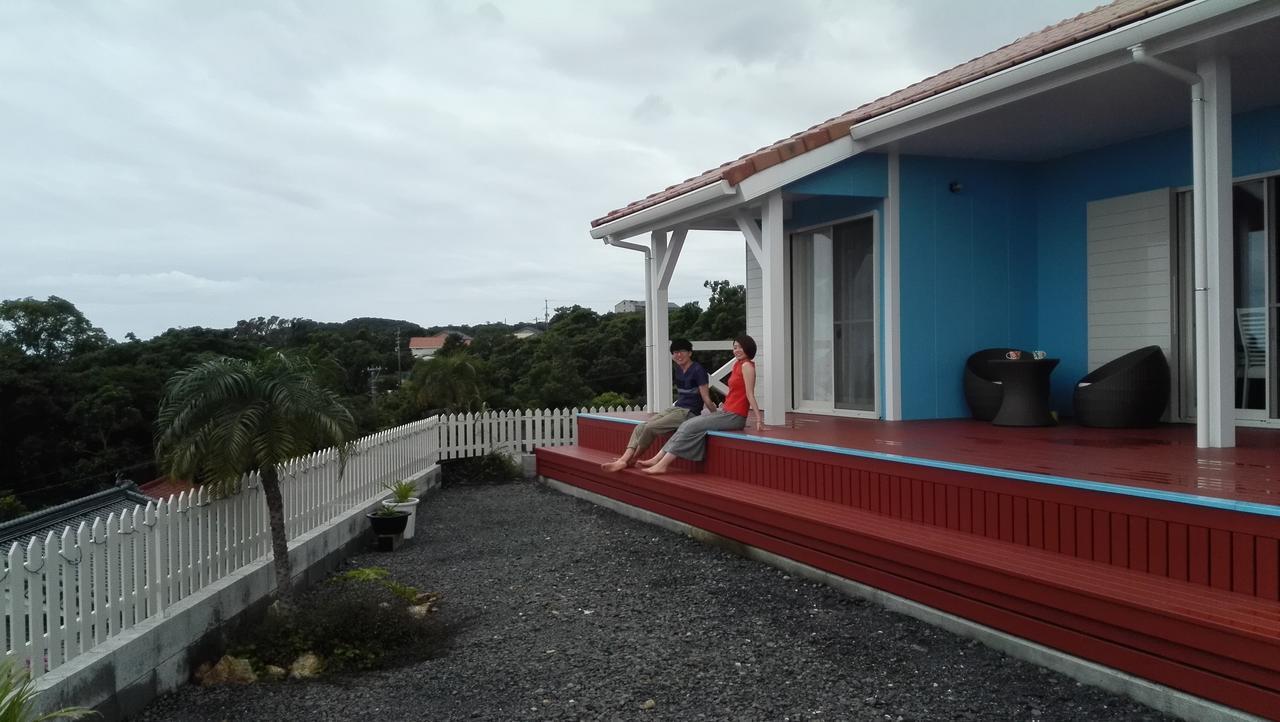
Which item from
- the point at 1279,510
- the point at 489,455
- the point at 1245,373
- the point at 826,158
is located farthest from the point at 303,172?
the point at 1279,510

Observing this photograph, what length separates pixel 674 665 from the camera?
14.1 feet

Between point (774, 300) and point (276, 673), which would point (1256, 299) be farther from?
point (276, 673)

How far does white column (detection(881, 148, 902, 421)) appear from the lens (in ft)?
26.9

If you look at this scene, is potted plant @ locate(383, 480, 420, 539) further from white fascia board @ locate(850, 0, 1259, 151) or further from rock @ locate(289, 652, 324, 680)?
white fascia board @ locate(850, 0, 1259, 151)

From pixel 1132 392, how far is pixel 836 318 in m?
3.15

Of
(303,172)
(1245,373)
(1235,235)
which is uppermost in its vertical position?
(303,172)

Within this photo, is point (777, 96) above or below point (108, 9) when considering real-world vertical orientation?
above

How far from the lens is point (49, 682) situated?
137 inches

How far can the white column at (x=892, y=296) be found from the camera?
8211 millimetres

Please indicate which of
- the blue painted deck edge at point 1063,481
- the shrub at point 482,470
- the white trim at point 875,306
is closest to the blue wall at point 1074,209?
the white trim at point 875,306

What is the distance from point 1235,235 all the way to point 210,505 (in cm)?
745

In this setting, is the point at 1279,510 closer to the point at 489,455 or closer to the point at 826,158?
the point at 826,158

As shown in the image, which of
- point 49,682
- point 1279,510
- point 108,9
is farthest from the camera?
point 108,9

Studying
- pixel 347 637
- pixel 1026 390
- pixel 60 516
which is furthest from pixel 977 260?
pixel 60 516
